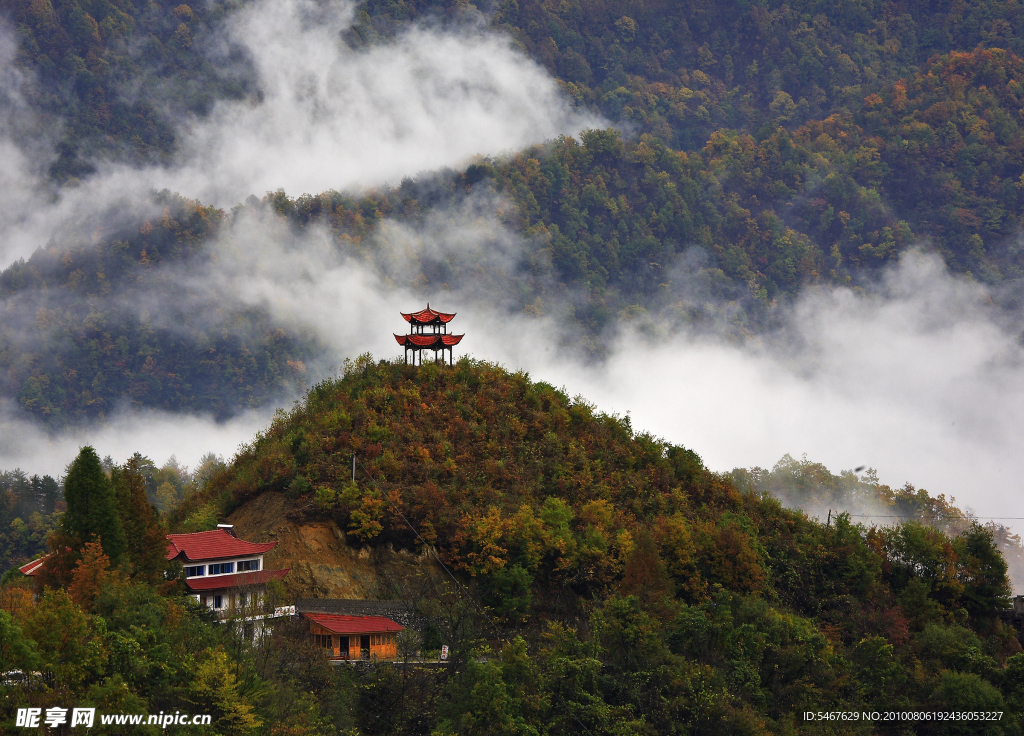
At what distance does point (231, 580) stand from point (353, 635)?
7.66 meters

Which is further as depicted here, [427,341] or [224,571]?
[427,341]

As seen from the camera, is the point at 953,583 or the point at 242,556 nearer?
the point at 242,556

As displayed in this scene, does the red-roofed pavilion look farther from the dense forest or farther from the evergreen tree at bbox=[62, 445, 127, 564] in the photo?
the evergreen tree at bbox=[62, 445, 127, 564]

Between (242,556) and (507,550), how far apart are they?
58.4 ft

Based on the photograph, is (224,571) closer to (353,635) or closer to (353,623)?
(353,623)

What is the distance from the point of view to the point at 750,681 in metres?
71.6

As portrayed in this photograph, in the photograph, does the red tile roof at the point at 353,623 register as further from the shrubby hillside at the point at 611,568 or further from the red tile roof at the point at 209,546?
the red tile roof at the point at 209,546

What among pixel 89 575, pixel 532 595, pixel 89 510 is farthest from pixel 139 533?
pixel 532 595

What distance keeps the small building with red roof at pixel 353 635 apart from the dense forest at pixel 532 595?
1.46 metres

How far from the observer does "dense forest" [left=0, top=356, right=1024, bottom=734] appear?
185 ft

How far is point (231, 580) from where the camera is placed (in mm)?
67875

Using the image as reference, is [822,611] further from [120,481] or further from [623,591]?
[120,481]

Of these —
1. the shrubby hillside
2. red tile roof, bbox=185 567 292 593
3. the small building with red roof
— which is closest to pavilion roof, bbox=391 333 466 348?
the shrubby hillside

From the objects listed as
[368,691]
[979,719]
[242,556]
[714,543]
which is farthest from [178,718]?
[979,719]
